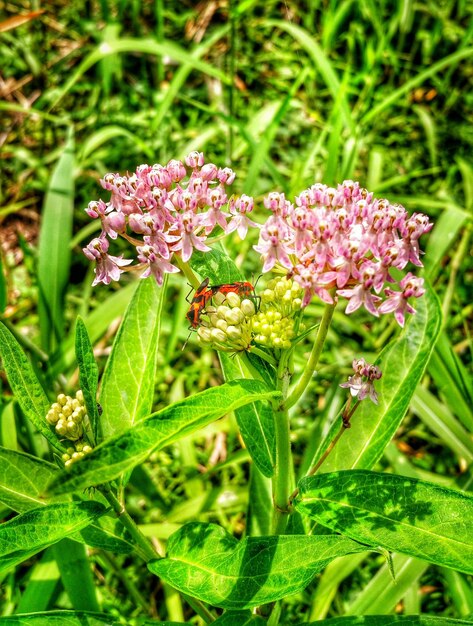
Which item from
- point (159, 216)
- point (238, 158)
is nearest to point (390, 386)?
point (159, 216)

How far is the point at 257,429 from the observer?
1.77 m

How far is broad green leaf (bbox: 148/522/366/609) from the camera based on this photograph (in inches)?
52.1

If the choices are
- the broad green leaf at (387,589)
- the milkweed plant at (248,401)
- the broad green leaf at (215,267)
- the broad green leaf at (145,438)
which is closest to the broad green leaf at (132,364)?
the milkweed plant at (248,401)

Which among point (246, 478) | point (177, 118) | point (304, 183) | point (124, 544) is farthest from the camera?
point (177, 118)

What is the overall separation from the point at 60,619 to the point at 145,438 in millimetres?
713

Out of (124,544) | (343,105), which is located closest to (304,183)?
(343,105)

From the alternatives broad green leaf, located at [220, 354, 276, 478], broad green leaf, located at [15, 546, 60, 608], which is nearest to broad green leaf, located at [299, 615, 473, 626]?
broad green leaf, located at [220, 354, 276, 478]

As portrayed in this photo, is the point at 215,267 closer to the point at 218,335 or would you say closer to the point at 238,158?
the point at 218,335

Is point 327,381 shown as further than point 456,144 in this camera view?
No

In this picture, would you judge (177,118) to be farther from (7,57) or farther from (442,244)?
(442,244)

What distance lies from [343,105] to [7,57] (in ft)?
8.54

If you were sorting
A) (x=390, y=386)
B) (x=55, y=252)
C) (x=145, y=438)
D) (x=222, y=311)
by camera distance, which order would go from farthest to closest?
(x=55, y=252)
(x=390, y=386)
(x=222, y=311)
(x=145, y=438)

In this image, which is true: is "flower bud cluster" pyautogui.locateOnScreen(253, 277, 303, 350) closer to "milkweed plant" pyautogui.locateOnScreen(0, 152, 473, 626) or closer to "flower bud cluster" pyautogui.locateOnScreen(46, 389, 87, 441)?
"milkweed plant" pyautogui.locateOnScreen(0, 152, 473, 626)

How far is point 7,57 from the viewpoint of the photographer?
179 inches
